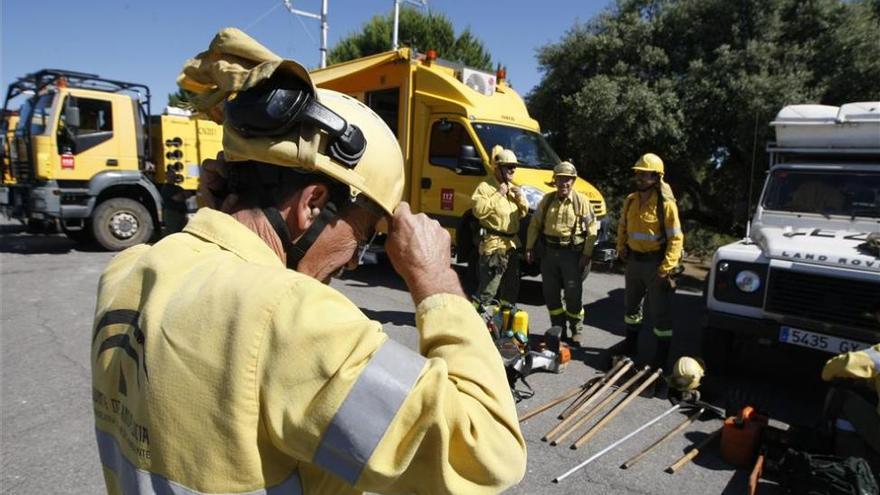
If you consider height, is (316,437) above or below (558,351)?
above

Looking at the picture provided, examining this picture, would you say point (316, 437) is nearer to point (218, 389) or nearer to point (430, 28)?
point (218, 389)

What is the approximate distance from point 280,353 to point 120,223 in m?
10.9

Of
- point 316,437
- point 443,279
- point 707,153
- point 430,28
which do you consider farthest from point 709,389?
point 430,28

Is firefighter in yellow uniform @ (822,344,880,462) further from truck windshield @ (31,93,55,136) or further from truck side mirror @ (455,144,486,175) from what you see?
truck windshield @ (31,93,55,136)

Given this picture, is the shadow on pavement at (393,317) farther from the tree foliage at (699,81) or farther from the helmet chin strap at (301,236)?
the tree foliage at (699,81)

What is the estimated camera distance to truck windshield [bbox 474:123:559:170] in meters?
7.88

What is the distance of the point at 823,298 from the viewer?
14.0ft

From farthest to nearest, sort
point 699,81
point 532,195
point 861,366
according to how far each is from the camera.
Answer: point 699,81, point 532,195, point 861,366

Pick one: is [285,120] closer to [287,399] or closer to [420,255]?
[420,255]

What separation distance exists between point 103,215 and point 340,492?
1067 centimetres

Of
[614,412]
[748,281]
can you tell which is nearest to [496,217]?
[748,281]

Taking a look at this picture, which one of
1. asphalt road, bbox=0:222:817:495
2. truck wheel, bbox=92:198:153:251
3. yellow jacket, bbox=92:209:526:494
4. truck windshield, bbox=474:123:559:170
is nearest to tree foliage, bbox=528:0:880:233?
truck windshield, bbox=474:123:559:170

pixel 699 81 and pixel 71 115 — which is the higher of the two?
pixel 699 81

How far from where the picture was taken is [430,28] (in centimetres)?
2697
